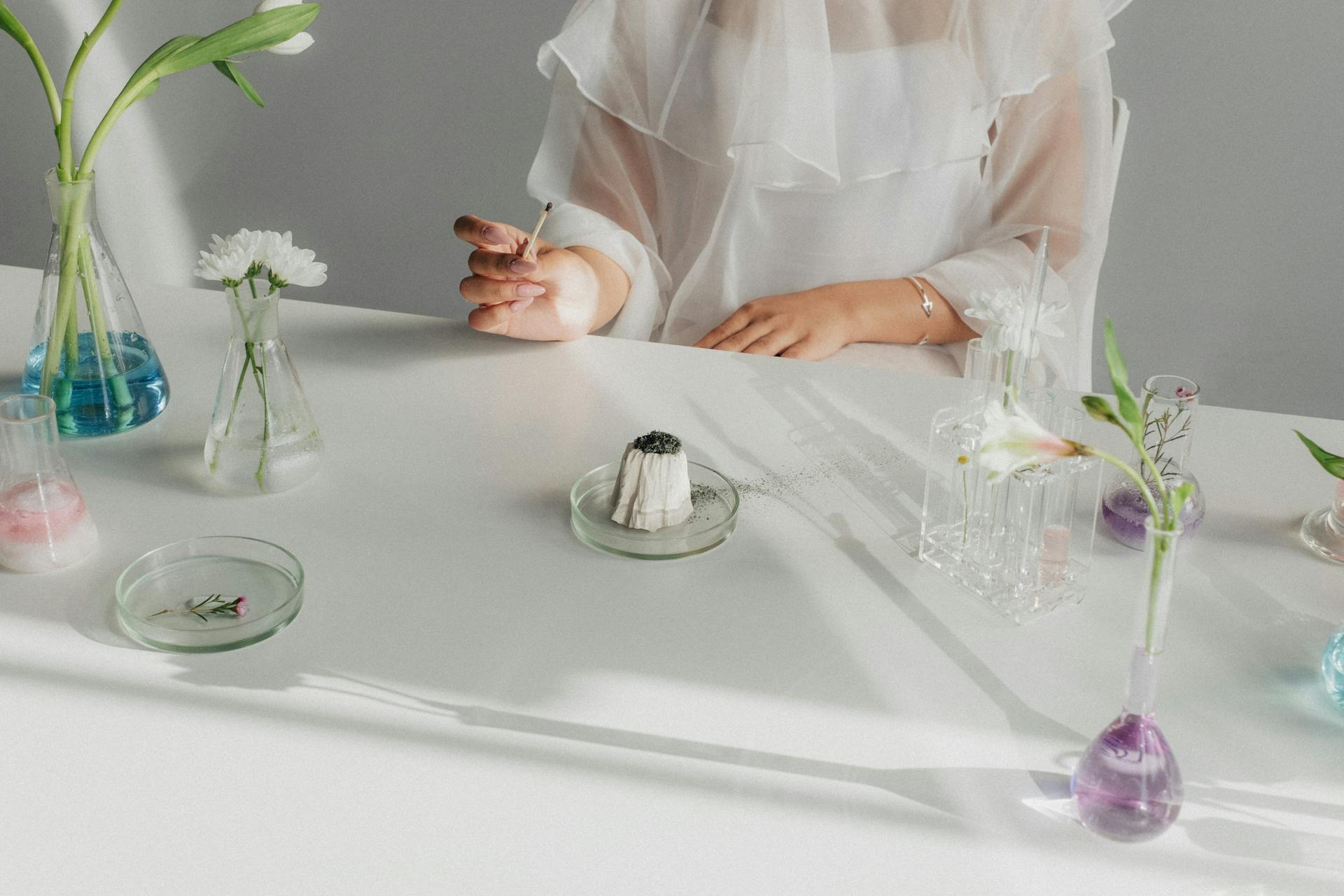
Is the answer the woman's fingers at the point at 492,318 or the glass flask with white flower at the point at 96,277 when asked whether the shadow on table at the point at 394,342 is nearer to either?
the woman's fingers at the point at 492,318

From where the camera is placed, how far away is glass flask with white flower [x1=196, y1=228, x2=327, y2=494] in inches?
32.7

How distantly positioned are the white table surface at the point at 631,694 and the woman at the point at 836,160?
0.42 metres

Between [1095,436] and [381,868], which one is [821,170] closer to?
[1095,436]

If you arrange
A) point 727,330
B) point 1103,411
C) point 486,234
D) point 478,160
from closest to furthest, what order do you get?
point 1103,411
point 486,234
point 727,330
point 478,160

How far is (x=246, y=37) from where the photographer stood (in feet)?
2.81

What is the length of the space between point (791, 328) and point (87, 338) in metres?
0.72

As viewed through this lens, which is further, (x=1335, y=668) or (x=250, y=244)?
(x=250, y=244)

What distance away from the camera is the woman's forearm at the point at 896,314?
Result: 1.37m

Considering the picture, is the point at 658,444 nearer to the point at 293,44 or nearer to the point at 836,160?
the point at 293,44

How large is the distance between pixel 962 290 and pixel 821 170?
0.21m

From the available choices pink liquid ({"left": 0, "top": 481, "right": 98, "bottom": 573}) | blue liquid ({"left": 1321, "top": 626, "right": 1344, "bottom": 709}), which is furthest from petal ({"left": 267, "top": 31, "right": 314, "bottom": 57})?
blue liquid ({"left": 1321, "top": 626, "right": 1344, "bottom": 709})

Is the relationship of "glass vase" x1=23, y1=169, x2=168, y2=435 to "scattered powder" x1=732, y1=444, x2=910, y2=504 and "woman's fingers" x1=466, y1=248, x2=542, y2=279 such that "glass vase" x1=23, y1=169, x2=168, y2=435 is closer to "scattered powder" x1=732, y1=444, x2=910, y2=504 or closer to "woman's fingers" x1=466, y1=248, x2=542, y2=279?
"woman's fingers" x1=466, y1=248, x2=542, y2=279

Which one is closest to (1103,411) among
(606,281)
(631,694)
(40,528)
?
(631,694)

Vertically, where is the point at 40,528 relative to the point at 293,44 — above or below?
below
